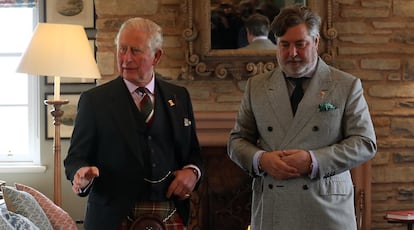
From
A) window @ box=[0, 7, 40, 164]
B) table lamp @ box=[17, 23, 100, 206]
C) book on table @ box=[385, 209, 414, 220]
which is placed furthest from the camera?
window @ box=[0, 7, 40, 164]

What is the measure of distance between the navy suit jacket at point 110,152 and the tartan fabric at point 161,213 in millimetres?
45

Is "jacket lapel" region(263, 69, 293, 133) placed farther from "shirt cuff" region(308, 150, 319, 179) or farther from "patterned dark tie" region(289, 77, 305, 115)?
"shirt cuff" region(308, 150, 319, 179)

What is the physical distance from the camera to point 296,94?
2.08m

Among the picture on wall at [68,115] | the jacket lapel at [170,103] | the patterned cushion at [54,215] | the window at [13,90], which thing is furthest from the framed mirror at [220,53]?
the jacket lapel at [170,103]

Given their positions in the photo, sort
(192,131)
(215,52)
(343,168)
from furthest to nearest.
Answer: (215,52) → (192,131) → (343,168)

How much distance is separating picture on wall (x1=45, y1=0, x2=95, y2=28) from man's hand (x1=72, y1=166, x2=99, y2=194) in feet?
8.47

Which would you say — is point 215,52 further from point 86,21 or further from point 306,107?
point 306,107

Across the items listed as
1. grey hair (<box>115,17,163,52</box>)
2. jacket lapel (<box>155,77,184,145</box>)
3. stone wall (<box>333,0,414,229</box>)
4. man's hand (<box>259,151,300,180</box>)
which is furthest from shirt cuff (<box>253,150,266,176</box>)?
stone wall (<box>333,0,414,229</box>)

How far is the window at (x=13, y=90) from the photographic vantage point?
179 inches

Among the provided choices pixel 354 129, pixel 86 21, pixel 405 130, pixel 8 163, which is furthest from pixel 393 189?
pixel 8 163

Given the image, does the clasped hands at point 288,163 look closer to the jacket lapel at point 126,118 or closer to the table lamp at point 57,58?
the jacket lapel at point 126,118

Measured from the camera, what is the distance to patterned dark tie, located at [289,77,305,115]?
2.06 meters

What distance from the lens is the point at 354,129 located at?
1980 mm

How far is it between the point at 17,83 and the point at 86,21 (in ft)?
2.62
